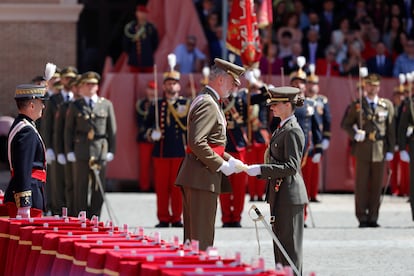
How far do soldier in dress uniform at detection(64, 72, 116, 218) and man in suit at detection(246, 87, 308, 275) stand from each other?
6342mm

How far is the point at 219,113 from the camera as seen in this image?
1087 centimetres

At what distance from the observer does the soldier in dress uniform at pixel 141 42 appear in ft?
77.4

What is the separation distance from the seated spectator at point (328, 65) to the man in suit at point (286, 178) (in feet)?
43.6

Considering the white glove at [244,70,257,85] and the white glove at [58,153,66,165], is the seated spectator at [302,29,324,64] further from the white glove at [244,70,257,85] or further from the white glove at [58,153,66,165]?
the white glove at [58,153,66,165]

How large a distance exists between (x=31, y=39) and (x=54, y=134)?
7.56m

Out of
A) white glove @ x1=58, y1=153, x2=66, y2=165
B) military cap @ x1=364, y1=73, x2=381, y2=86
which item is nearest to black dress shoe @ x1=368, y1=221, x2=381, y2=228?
military cap @ x1=364, y1=73, x2=381, y2=86

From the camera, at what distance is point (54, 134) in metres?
18.0

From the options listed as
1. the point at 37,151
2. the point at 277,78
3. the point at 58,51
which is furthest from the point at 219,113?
the point at 58,51

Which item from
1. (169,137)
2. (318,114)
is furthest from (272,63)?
(169,137)

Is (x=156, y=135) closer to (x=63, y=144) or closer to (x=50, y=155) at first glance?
(x=63, y=144)

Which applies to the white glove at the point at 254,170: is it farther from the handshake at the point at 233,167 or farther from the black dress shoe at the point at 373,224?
the black dress shoe at the point at 373,224

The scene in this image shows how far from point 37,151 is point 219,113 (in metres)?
1.42

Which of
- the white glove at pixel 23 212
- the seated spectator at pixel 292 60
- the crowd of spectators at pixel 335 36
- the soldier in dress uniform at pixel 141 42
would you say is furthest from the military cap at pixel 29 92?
the seated spectator at pixel 292 60

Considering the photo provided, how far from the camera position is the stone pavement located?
510 inches
